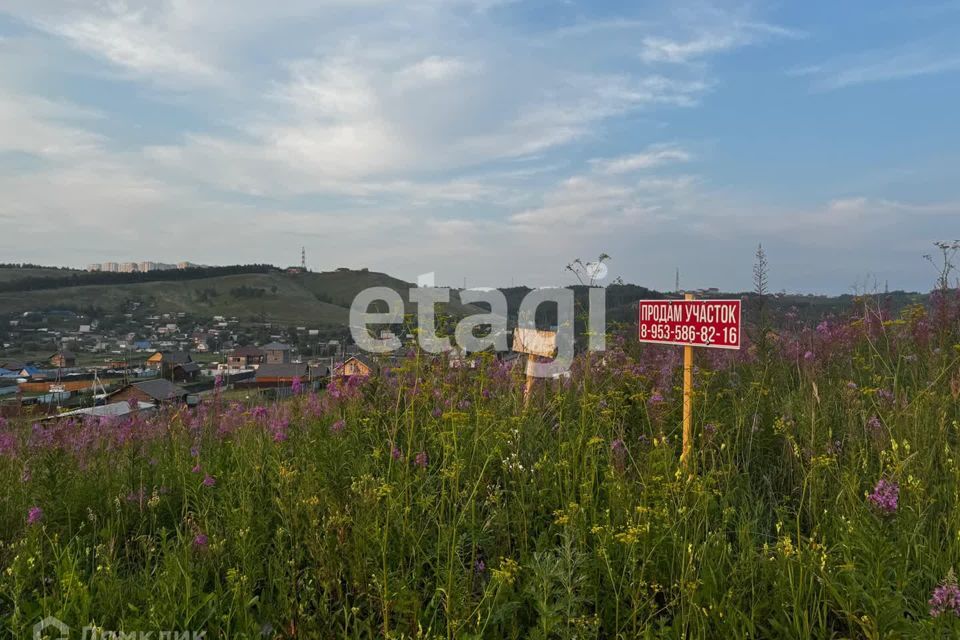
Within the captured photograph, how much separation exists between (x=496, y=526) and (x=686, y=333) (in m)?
2.32

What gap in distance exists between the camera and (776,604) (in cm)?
234

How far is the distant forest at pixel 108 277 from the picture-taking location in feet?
362

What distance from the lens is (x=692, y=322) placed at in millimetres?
4184

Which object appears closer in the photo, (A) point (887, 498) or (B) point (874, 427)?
(A) point (887, 498)

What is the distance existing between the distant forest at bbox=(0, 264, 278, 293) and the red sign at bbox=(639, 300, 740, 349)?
140289 mm

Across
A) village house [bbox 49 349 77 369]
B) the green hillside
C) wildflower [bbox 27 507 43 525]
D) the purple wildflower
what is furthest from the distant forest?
the purple wildflower

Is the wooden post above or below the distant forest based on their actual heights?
below

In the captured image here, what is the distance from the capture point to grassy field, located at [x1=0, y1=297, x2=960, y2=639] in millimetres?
2281

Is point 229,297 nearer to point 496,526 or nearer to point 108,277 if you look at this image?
point 108,277

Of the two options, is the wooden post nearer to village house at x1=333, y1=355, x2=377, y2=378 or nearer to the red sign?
the red sign

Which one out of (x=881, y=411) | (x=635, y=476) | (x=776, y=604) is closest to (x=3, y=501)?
(x=635, y=476)

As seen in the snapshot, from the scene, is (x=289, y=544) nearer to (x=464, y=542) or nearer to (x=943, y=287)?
(x=464, y=542)

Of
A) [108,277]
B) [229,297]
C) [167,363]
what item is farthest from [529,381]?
[108,277]

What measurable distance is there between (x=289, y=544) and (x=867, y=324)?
8.16 m
